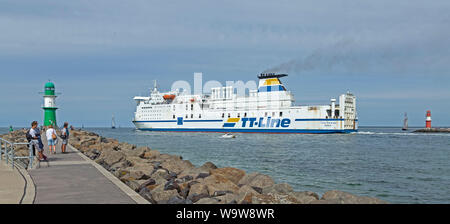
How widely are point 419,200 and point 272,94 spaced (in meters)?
43.3

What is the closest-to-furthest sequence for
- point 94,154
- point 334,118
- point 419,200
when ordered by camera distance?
point 419,200 < point 94,154 < point 334,118

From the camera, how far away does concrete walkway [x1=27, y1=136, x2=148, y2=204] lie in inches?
230

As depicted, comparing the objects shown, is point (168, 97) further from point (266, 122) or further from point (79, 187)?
point (79, 187)

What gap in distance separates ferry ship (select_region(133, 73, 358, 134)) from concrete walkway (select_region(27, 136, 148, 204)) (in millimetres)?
40231

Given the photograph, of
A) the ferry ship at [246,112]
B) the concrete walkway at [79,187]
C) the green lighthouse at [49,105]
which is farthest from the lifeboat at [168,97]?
the concrete walkway at [79,187]

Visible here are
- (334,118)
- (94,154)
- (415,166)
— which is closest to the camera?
(94,154)

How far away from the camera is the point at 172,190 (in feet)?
24.2

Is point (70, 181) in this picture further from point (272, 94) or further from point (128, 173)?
point (272, 94)

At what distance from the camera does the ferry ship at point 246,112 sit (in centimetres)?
4728

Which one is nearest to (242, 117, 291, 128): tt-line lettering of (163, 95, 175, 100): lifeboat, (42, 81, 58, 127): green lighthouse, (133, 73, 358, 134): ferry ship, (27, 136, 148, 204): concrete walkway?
(133, 73, 358, 134): ferry ship

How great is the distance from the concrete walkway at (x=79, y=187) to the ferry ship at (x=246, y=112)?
40.2 m

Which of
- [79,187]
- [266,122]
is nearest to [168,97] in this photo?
[266,122]
